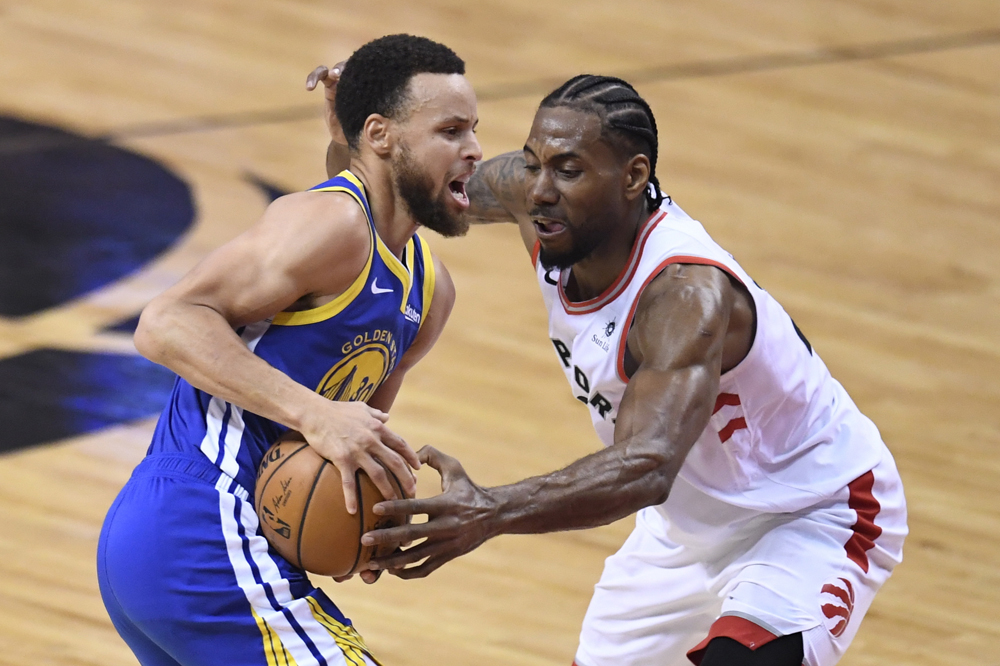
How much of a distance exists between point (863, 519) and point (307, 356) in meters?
1.64

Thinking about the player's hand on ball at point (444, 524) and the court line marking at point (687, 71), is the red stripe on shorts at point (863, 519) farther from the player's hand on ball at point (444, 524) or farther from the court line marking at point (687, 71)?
the court line marking at point (687, 71)

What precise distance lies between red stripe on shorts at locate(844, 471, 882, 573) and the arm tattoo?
1326mm

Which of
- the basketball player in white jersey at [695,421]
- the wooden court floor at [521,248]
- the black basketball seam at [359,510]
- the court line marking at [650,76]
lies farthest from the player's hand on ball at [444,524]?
the court line marking at [650,76]

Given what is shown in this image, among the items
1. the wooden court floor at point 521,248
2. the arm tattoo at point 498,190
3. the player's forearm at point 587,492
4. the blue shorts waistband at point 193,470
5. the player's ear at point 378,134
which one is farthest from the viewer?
the wooden court floor at point 521,248

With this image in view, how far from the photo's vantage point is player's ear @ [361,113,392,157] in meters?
3.40

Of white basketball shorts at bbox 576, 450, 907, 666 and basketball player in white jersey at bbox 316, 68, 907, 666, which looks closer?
basketball player in white jersey at bbox 316, 68, 907, 666

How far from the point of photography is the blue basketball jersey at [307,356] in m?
3.17

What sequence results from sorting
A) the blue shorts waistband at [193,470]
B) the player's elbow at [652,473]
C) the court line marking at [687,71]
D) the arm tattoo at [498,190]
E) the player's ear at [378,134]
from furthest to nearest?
the court line marking at [687,71] → the arm tattoo at [498,190] → the player's ear at [378,134] → the blue shorts waistband at [193,470] → the player's elbow at [652,473]

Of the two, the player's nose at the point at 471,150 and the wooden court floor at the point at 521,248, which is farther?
the wooden court floor at the point at 521,248

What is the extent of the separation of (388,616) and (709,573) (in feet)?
4.48

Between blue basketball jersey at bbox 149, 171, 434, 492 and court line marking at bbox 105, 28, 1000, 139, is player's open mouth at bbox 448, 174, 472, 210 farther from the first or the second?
court line marking at bbox 105, 28, 1000, 139

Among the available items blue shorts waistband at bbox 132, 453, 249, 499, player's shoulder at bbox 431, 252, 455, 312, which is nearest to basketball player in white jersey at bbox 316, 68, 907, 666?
player's shoulder at bbox 431, 252, 455, 312

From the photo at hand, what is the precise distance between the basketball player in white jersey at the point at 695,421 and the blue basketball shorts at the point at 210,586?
70 cm

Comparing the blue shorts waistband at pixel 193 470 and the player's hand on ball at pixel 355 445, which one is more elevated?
the player's hand on ball at pixel 355 445
